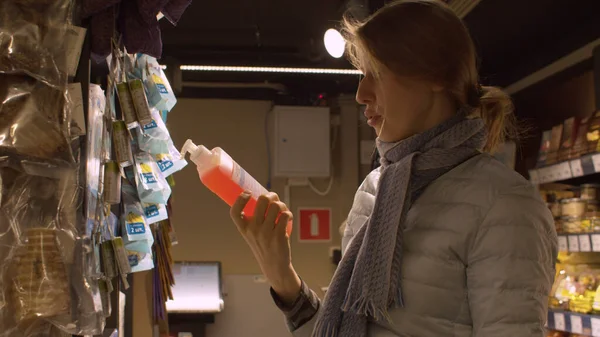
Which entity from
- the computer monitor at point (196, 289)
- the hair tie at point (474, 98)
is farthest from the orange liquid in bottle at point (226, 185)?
the computer monitor at point (196, 289)

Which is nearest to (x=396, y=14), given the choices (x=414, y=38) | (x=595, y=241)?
(x=414, y=38)

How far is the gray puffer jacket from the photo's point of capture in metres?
0.95

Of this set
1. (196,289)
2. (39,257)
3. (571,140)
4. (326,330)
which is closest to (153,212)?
(39,257)

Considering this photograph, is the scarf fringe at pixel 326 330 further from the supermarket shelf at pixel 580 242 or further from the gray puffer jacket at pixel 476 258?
the supermarket shelf at pixel 580 242

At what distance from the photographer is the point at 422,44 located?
109 cm

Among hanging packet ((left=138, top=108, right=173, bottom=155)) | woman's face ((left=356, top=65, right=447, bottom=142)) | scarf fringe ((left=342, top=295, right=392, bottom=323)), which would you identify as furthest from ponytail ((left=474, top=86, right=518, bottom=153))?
hanging packet ((left=138, top=108, right=173, bottom=155))

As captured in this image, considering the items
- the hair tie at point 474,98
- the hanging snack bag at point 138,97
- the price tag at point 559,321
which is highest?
the hanging snack bag at point 138,97

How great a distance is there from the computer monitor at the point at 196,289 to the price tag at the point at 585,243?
3263mm

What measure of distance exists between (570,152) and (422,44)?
265cm

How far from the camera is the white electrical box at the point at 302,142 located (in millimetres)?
6031

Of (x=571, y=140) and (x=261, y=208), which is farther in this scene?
(x=571, y=140)

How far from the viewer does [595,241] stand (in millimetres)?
3105

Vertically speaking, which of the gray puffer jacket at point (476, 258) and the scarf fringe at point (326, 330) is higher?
the gray puffer jacket at point (476, 258)

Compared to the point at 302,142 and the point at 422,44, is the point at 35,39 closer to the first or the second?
the point at 422,44
